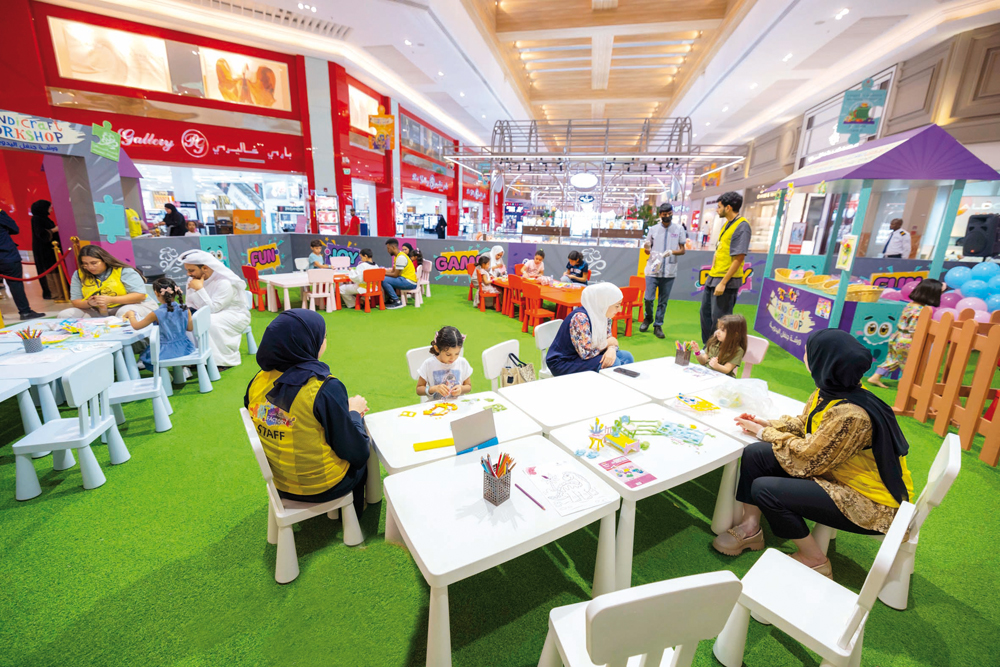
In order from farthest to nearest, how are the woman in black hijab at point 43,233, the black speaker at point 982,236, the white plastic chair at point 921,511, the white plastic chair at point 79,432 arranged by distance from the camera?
the black speaker at point 982,236 < the woman in black hijab at point 43,233 < the white plastic chair at point 79,432 < the white plastic chair at point 921,511

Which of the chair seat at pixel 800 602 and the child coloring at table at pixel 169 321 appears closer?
the chair seat at pixel 800 602

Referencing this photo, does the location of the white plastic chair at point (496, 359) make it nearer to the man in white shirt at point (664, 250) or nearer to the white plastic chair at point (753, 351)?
the white plastic chair at point (753, 351)

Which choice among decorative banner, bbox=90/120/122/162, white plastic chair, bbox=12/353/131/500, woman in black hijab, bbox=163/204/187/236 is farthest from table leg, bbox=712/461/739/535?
woman in black hijab, bbox=163/204/187/236

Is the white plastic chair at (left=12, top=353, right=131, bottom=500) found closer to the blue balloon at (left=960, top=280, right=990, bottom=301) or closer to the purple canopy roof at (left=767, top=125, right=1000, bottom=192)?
the purple canopy roof at (left=767, top=125, right=1000, bottom=192)

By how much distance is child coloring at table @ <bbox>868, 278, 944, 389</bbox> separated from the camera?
398cm

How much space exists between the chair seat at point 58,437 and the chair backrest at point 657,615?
10.3 ft

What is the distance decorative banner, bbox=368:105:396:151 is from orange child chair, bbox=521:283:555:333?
8.07 metres

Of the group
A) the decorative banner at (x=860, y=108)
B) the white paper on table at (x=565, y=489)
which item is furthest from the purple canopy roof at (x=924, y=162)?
the white paper on table at (x=565, y=489)

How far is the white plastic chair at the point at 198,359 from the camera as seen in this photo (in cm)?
371

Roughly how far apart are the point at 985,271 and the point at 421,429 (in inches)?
331

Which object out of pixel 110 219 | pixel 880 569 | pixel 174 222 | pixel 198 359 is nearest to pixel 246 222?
pixel 174 222

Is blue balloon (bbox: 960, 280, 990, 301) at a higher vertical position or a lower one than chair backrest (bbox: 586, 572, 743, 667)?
higher

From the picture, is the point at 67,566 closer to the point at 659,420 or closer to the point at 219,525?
the point at 219,525

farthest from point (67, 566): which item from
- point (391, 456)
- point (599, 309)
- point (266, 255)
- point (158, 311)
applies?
point (266, 255)
